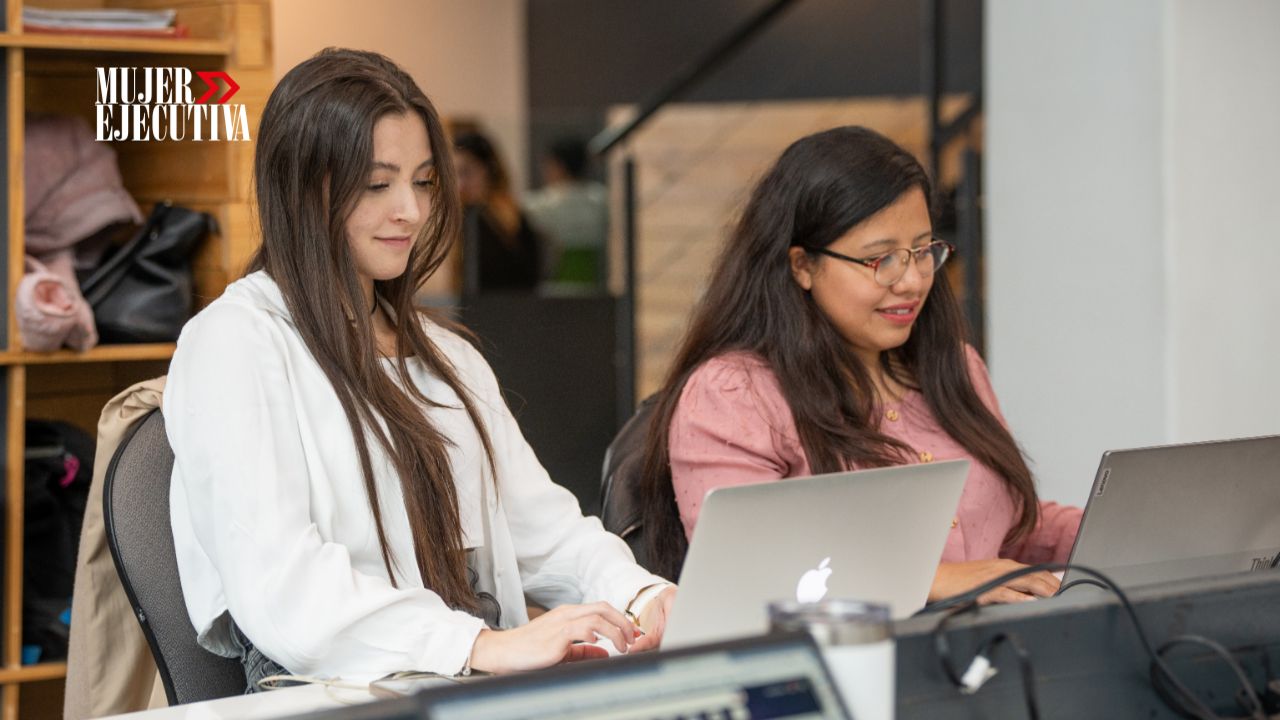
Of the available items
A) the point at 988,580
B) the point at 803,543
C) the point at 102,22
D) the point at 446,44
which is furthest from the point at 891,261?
the point at 446,44

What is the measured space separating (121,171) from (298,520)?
3.76 ft

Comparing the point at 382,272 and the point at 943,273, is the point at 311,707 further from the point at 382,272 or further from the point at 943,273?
the point at 943,273

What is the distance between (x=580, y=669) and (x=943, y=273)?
156 cm

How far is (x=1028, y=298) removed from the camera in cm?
321

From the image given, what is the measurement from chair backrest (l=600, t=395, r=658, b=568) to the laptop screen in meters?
1.18

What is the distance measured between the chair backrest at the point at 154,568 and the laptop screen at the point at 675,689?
0.98 m

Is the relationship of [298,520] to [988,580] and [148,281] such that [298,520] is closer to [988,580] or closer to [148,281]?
[988,580]

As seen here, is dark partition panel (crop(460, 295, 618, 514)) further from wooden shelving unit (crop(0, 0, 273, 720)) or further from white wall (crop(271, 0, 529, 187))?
wooden shelving unit (crop(0, 0, 273, 720))

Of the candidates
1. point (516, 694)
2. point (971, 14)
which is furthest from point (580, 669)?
point (971, 14)

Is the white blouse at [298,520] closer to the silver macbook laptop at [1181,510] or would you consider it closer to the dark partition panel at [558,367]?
the silver macbook laptop at [1181,510]

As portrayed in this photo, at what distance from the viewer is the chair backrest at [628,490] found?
6.81ft

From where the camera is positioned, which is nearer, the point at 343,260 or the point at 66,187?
the point at 343,260

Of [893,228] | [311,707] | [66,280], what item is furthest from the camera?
[66,280]

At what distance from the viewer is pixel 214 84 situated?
2.39m
